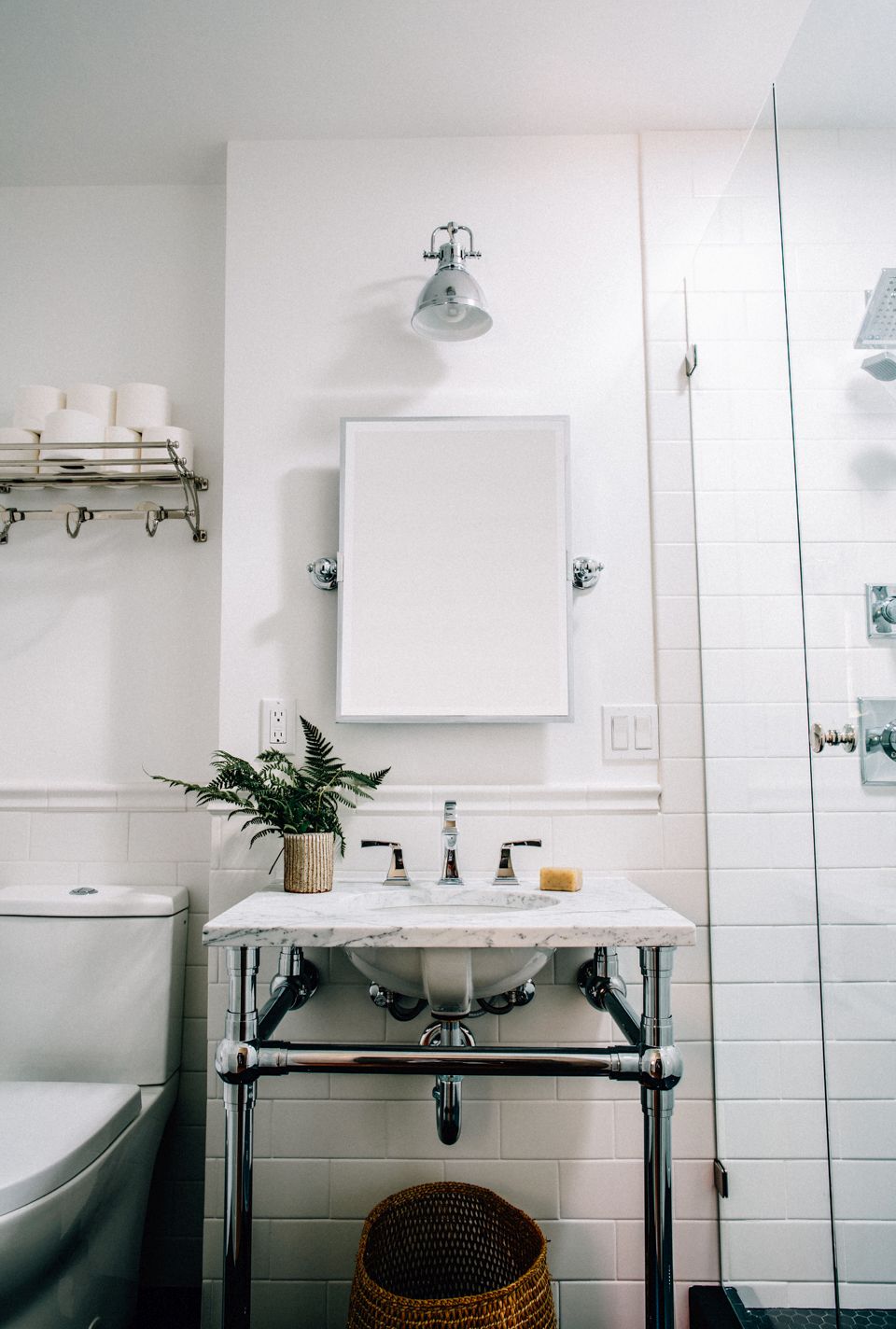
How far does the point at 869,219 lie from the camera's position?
970 mm

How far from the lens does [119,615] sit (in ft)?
5.74

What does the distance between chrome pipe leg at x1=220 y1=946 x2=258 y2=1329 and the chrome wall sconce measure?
45.0 inches

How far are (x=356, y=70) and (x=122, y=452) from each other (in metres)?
0.86

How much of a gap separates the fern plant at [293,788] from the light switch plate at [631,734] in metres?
0.45

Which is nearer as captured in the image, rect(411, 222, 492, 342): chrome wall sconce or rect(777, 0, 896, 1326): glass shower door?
rect(777, 0, 896, 1326): glass shower door

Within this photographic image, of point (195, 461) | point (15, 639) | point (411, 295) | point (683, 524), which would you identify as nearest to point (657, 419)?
point (683, 524)

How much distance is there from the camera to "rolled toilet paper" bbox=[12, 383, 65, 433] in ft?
5.54

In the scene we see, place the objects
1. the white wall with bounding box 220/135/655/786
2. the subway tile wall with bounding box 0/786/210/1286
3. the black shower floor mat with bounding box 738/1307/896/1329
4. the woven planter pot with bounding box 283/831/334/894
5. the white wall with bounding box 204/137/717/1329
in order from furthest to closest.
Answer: the subway tile wall with bounding box 0/786/210/1286 < the white wall with bounding box 220/135/655/786 < the white wall with bounding box 204/137/717/1329 < the woven planter pot with bounding box 283/831/334/894 < the black shower floor mat with bounding box 738/1307/896/1329

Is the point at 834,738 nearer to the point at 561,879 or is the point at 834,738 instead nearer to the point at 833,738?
the point at 833,738

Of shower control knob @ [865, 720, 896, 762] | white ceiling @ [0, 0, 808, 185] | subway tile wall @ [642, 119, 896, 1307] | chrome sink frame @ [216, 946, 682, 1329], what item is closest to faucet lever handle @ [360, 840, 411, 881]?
chrome sink frame @ [216, 946, 682, 1329]

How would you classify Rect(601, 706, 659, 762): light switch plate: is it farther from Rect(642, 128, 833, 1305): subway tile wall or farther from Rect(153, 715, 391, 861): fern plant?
Rect(153, 715, 391, 861): fern plant

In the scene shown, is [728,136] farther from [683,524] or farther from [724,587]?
[724,587]

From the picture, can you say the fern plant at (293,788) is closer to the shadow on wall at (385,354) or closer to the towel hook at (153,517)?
the towel hook at (153,517)

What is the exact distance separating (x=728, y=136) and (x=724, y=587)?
0.98 metres
